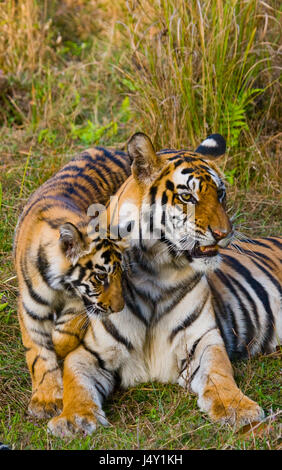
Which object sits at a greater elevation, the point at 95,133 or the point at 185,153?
the point at 95,133

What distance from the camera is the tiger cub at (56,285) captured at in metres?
3.23

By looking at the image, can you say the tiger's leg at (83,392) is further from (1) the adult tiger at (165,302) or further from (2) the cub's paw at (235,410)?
(2) the cub's paw at (235,410)

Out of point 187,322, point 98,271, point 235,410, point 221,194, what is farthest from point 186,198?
point 235,410

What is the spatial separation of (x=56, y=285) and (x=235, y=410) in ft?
3.10

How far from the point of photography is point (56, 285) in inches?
132

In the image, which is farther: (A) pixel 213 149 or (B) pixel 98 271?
(A) pixel 213 149

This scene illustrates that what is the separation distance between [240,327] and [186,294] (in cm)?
56

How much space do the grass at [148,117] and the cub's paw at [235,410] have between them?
0.17 ft

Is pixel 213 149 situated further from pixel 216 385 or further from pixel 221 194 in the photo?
pixel 216 385
